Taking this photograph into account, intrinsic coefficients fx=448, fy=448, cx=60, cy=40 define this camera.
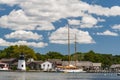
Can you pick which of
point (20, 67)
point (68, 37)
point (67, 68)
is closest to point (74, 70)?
point (67, 68)

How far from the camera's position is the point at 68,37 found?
186m

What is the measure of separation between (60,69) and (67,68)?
7.03 m

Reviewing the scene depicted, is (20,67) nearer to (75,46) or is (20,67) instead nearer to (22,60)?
(22,60)

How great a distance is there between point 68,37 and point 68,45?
11.9 ft

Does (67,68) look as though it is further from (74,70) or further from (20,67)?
(20,67)

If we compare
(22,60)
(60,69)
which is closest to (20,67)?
(22,60)

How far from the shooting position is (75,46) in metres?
195

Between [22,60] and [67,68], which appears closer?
[67,68]

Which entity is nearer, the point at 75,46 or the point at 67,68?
the point at 67,68

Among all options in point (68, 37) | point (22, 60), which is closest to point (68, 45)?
point (68, 37)

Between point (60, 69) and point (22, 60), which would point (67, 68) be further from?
point (22, 60)

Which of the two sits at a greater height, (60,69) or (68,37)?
(68,37)

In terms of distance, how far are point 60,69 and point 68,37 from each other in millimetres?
14128

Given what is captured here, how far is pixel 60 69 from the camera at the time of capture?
18862 cm
